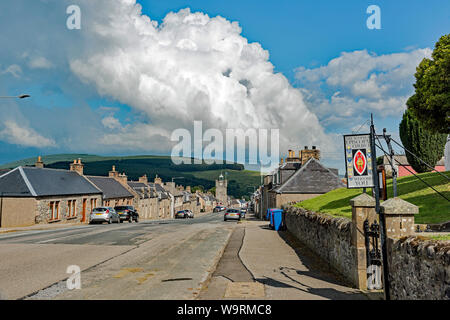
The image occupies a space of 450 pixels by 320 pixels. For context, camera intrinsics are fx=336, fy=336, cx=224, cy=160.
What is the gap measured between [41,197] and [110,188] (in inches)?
799

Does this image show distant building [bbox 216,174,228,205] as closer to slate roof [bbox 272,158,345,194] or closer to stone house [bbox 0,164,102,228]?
stone house [bbox 0,164,102,228]

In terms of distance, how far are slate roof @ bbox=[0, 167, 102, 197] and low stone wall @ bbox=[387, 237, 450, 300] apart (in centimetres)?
3308

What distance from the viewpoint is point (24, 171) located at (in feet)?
113

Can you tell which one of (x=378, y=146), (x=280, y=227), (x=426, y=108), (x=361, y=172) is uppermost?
(x=426, y=108)

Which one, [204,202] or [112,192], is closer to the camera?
[112,192]

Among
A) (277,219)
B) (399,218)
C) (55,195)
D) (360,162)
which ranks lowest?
(277,219)

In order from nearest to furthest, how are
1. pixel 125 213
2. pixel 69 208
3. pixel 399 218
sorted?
pixel 399 218 < pixel 125 213 < pixel 69 208

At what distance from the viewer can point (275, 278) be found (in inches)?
364

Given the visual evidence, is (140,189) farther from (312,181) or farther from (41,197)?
(312,181)

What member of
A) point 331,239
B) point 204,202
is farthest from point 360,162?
point 204,202
